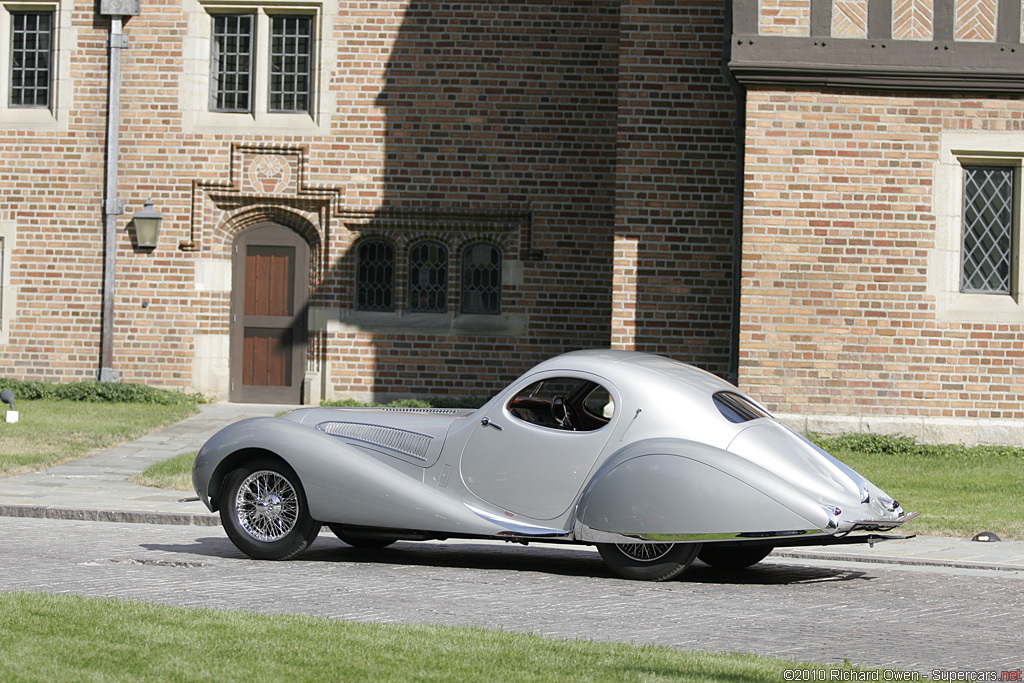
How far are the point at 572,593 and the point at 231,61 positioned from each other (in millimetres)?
13949

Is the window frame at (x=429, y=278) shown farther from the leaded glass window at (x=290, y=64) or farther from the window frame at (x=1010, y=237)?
the window frame at (x=1010, y=237)

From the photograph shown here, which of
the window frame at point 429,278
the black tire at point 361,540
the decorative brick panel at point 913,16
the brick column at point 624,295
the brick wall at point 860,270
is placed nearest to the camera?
the black tire at point 361,540

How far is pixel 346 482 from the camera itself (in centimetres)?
868

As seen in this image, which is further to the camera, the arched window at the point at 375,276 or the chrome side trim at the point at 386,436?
the arched window at the point at 375,276

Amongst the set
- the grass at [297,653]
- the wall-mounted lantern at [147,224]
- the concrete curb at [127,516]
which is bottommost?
the concrete curb at [127,516]

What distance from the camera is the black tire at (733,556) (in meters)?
8.78

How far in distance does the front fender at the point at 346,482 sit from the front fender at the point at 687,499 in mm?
778

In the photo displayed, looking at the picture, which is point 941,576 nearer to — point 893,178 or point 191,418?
point 893,178

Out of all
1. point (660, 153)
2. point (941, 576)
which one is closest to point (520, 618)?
point (941, 576)

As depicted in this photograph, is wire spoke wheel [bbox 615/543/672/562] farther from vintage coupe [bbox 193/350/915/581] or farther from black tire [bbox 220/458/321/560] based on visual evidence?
black tire [bbox 220/458/321/560]

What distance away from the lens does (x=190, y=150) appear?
1955 cm

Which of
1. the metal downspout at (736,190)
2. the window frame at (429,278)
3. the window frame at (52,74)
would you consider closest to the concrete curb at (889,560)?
the metal downspout at (736,190)

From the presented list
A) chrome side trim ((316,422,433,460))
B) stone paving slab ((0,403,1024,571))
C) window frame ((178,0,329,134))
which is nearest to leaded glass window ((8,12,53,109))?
window frame ((178,0,329,134))

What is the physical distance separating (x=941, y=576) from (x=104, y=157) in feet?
47.8
